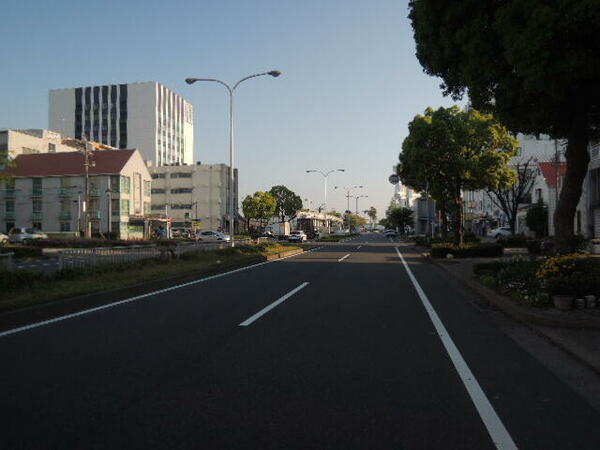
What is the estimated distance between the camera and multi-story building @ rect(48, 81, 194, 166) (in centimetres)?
10719

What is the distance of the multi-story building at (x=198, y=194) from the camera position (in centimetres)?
9319

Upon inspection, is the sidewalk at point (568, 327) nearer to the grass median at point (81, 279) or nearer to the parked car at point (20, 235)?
the grass median at point (81, 279)

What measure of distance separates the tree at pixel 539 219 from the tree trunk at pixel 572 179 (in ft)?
107

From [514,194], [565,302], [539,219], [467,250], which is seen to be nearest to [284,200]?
[514,194]

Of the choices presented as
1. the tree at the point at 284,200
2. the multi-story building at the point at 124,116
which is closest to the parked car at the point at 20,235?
the tree at the point at 284,200

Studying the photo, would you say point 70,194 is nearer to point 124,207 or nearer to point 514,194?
point 124,207

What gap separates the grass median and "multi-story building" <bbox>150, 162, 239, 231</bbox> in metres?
73.0

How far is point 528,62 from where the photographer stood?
922 cm

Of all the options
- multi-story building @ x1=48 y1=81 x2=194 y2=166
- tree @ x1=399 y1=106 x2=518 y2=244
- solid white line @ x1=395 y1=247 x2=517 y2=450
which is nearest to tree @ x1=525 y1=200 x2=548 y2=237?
tree @ x1=399 y1=106 x2=518 y2=244

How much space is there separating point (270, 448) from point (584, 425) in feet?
8.33

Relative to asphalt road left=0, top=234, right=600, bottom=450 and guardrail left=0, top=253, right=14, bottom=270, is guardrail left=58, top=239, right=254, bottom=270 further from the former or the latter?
asphalt road left=0, top=234, right=600, bottom=450

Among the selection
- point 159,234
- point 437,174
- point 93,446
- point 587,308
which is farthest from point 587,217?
point 159,234

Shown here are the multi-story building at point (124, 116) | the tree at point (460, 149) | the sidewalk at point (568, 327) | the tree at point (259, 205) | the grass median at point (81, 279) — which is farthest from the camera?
the multi-story building at point (124, 116)

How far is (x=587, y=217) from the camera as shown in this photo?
3125 cm
